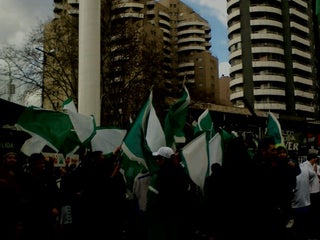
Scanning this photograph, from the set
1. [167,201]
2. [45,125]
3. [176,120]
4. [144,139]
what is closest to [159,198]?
[167,201]

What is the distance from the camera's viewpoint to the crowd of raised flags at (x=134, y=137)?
754cm

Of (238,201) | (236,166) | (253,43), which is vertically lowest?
(238,201)

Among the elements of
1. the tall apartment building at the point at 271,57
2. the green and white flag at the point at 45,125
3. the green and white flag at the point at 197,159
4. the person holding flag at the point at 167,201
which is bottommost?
the person holding flag at the point at 167,201

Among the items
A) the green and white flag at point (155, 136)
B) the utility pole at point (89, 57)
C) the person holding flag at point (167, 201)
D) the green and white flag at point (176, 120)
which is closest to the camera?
the person holding flag at point (167, 201)

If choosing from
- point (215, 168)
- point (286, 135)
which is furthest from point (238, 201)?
point (286, 135)

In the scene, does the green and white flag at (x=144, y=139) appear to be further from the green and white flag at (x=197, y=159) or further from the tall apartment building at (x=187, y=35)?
the tall apartment building at (x=187, y=35)

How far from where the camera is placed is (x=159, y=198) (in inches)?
270

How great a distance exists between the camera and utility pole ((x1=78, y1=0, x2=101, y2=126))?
763 inches

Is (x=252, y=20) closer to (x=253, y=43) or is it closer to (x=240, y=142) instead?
(x=253, y=43)

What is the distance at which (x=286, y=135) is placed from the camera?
857 inches

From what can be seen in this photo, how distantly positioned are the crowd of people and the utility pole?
35.7 ft

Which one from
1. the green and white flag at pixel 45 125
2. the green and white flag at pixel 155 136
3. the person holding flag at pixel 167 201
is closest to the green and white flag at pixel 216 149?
the green and white flag at pixel 155 136

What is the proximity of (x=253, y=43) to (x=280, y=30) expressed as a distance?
5.25 m

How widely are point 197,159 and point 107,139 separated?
114 inches
